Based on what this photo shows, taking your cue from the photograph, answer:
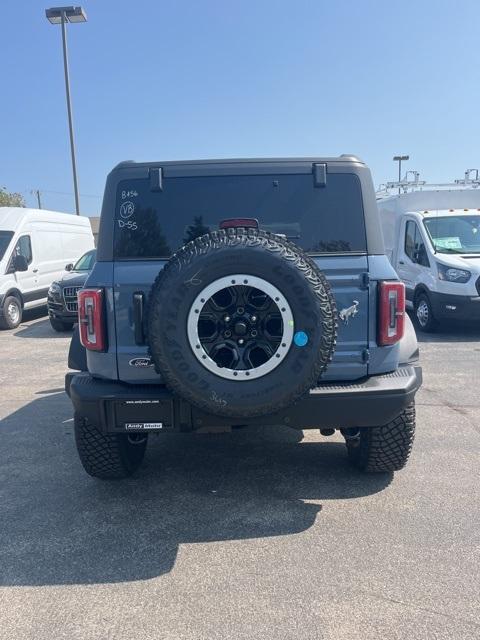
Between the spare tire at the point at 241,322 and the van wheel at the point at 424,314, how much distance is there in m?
7.03

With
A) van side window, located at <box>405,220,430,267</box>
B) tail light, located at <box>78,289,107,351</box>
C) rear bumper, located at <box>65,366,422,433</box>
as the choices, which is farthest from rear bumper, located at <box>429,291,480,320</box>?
tail light, located at <box>78,289,107,351</box>

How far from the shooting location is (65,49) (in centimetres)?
1734

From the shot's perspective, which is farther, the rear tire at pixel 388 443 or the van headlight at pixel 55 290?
the van headlight at pixel 55 290

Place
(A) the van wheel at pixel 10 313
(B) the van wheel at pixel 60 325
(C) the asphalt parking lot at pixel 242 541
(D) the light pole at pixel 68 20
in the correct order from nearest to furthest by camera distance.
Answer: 1. (C) the asphalt parking lot at pixel 242 541
2. (B) the van wheel at pixel 60 325
3. (A) the van wheel at pixel 10 313
4. (D) the light pole at pixel 68 20

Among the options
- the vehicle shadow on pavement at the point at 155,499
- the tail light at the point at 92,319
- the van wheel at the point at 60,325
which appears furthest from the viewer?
the van wheel at the point at 60,325

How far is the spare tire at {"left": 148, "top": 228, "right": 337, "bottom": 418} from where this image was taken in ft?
9.34

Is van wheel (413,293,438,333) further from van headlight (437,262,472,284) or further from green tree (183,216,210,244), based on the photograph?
green tree (183,216,210,244)

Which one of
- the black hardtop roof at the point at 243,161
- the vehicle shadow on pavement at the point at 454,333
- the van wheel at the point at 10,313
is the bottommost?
the vehicle shadow on pavement at the point at 454,333

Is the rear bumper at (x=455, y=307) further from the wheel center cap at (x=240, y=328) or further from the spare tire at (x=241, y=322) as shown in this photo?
the wheel center cap at (x=240, y=328)

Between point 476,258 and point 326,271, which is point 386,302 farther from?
point 476,258

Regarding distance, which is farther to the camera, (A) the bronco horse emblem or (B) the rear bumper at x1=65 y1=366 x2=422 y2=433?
(A) the bronco horse emblem

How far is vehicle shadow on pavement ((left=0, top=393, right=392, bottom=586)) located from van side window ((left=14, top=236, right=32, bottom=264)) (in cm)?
757

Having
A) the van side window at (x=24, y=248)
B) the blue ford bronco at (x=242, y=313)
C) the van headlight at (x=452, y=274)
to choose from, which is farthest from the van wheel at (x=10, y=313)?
the van headlight at (x=452, y=274)

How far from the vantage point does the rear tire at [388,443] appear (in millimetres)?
3621
